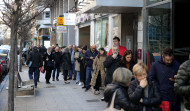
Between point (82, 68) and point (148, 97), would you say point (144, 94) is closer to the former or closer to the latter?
point (148, 97)

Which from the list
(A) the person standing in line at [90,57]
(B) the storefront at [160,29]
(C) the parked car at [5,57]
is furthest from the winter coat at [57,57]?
(C) the parked car at [5,57]

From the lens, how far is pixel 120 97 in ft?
11.4

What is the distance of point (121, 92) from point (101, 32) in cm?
1115

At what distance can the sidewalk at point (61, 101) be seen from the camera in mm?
7879

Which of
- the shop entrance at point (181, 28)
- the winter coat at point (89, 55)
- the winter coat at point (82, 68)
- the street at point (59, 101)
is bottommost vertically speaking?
the street at point (59, 101)

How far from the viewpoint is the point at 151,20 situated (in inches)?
335

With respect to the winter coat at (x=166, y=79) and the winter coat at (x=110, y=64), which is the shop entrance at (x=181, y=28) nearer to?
the winter coat at (x=110, y=64)

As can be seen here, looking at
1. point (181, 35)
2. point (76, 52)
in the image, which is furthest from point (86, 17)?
point (181, 35)

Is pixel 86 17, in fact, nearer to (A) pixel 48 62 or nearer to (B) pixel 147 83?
(A) pixel 48 62

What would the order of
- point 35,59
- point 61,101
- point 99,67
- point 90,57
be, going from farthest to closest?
1. point 35,59
2. point 90,57
3. point 99,67
4. point 61,101

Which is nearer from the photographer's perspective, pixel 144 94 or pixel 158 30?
pixel 144 94

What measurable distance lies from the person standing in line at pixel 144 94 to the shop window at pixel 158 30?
12.7ft

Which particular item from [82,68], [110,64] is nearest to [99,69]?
[110,64]

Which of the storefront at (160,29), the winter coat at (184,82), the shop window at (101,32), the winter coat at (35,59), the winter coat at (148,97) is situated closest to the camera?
the winter coat at (148,97)
